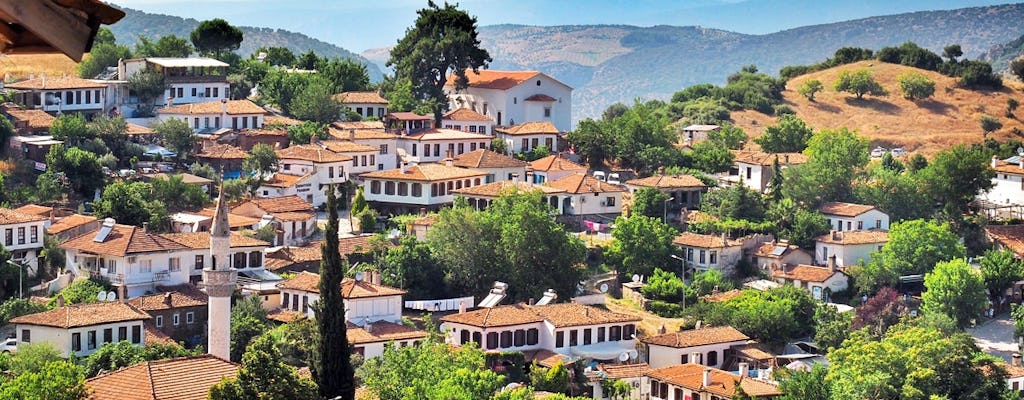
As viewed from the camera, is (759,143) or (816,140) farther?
(759,143)

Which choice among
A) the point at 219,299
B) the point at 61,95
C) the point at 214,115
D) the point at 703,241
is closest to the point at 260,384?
the point at 219,299

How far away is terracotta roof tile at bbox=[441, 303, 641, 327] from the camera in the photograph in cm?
4428

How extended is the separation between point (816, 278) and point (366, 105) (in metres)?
20.6

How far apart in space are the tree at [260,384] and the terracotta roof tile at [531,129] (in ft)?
127

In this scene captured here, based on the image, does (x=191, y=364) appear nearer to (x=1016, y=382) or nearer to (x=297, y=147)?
(x=1016, y=382)

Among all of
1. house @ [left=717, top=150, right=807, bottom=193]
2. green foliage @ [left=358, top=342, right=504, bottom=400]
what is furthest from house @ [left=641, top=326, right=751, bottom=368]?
house @ [left=717, top=150, right=807, bottom=193]

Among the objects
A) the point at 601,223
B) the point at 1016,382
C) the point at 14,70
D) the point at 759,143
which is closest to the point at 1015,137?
the point at 759,143

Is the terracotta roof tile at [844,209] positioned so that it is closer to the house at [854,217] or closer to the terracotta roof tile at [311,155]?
the house at [854,217]

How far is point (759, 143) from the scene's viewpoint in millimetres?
69250

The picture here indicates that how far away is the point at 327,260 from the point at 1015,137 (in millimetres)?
57963

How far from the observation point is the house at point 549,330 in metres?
43.9

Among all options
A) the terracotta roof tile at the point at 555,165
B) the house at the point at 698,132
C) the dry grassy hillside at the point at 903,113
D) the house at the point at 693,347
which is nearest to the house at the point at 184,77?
the terracotta roof tile at the point at 555,165

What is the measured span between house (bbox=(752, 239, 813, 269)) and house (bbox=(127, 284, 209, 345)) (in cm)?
1948

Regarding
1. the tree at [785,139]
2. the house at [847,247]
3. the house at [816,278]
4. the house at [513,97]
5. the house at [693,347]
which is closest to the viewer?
the house at [693,347]
